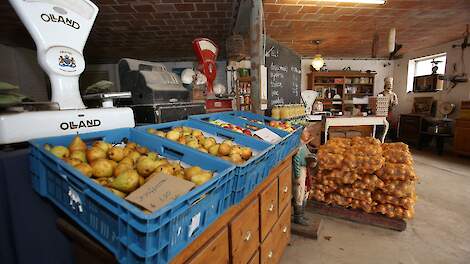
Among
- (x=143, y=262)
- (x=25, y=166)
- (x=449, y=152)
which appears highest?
(x=25, y=166)

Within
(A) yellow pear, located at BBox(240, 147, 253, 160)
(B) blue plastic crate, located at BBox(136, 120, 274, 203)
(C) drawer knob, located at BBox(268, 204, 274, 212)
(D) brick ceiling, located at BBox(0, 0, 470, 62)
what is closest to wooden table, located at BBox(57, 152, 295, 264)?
(C) drawer knob, located at BBox(268, 204, 274, 212)

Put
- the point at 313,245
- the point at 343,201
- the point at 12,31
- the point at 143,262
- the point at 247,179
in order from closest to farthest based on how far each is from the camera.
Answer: the point at 143,262 < the point at 247,179 < the point at 313,245 < the point at 343,201 < the point at 12,31

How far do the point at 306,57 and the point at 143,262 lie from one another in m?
8.86

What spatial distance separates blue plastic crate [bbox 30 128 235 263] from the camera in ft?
1.85

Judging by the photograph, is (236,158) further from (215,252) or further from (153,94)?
(153,94)

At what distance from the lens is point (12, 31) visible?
15.0ft

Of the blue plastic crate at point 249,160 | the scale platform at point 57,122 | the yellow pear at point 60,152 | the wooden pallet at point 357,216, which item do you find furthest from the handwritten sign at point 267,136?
the wooden pallet at point 357,216

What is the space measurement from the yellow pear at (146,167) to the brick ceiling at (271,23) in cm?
326

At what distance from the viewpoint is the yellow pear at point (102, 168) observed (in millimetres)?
814

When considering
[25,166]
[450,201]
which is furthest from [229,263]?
[450,201]

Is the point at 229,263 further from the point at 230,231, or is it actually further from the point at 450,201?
the point at 450,201

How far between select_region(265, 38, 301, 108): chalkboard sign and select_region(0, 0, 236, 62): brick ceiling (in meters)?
1.24

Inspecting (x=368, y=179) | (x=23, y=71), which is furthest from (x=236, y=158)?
(x=23, y=71)

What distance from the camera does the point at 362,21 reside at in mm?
4586
